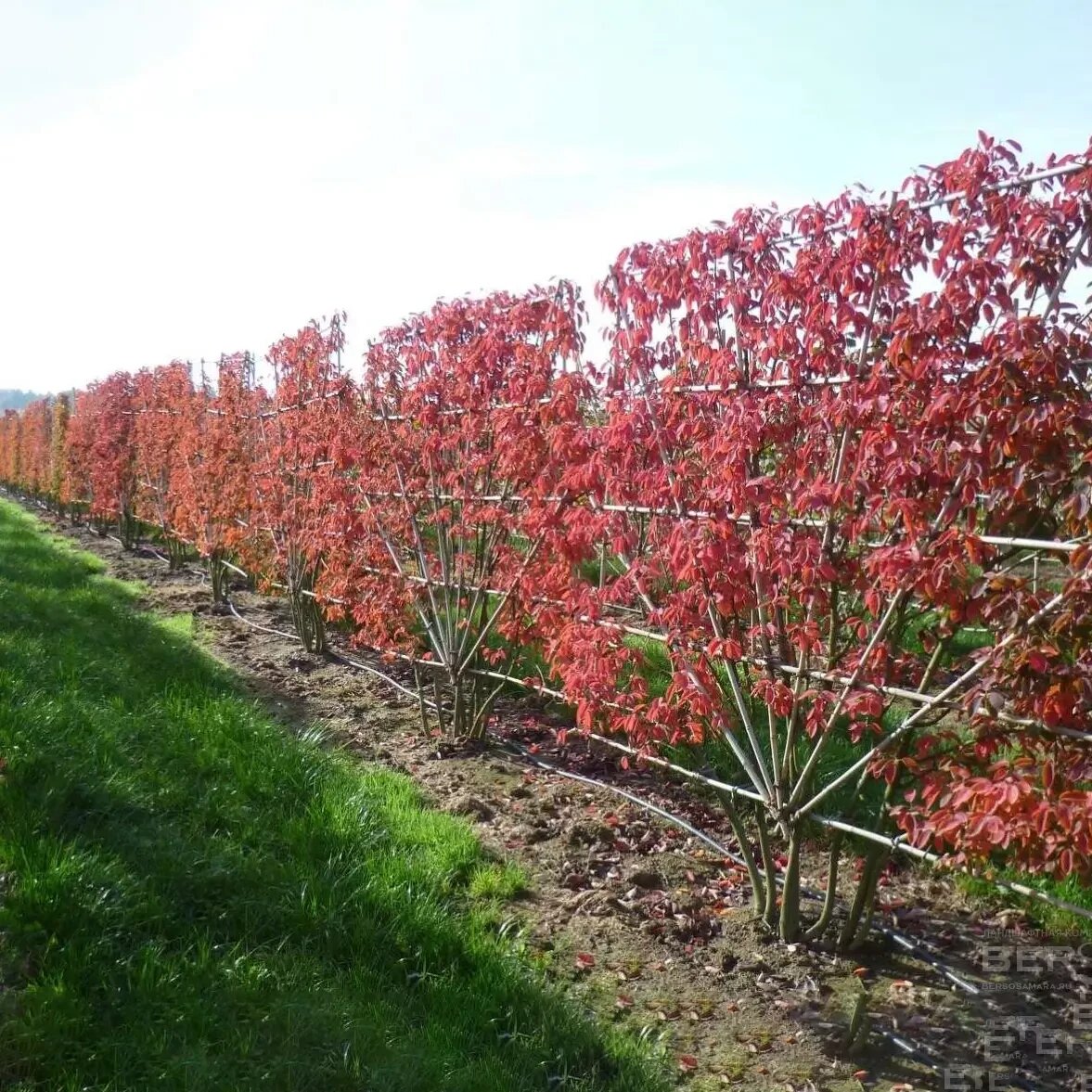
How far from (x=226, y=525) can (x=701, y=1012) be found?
8.27 metres

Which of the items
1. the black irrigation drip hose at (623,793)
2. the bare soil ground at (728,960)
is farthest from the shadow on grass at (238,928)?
the black irrigation drip hose at (623,793)

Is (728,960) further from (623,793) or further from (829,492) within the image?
(829,492)

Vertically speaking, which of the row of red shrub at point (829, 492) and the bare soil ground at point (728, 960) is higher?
the row of red shrub at point (829, 492)

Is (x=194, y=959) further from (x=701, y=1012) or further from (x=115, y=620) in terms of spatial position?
(x=115, y=620)

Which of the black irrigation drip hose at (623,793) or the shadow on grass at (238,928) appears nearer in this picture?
the shadow on grass at (238,928)

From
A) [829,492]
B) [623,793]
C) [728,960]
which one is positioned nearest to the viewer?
[829,492]

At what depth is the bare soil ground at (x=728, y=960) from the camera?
2.90 meters

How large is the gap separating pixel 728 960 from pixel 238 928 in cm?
173

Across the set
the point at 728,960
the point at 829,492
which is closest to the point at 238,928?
the point at 728,960

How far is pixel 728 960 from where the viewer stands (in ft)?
11.3

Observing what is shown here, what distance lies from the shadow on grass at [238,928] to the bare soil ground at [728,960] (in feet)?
0.91

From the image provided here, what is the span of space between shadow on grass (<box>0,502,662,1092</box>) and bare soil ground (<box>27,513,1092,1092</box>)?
0.28 metres

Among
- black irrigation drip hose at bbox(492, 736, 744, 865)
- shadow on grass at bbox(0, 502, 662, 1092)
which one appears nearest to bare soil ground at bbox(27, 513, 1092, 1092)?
black irrigation drip hose at bbox(492, 736, 744, 865)

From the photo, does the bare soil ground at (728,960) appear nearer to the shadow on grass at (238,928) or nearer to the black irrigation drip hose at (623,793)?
the black irrigation drip hose at (623,793)
